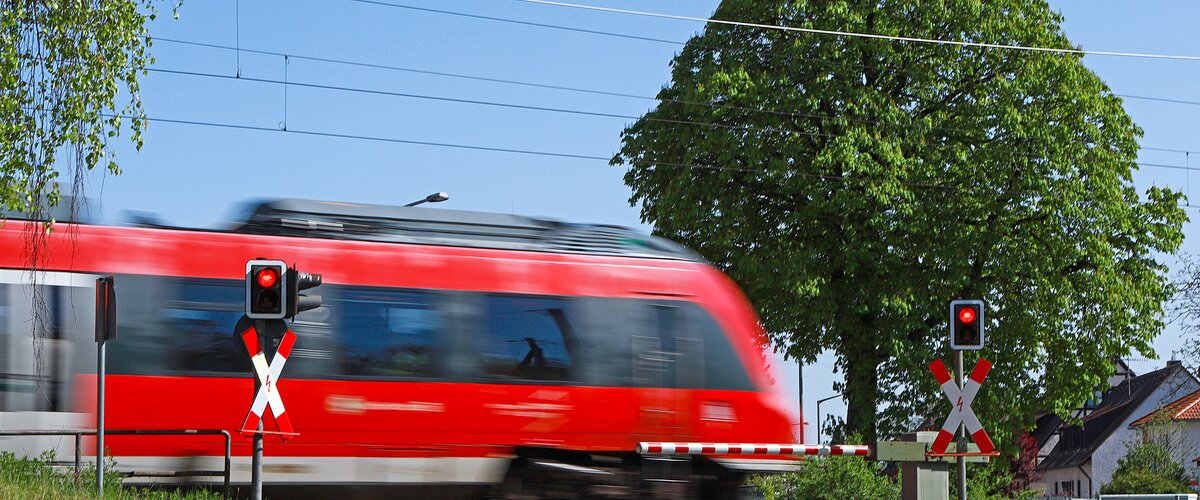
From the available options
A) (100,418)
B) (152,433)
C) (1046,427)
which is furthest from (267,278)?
(1046,427)

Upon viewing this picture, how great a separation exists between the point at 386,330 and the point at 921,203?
16.4m

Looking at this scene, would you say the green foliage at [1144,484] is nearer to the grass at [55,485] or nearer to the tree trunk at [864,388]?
the tree trunk at [864,388]

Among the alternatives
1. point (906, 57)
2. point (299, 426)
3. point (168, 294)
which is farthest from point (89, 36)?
point (906, 57)

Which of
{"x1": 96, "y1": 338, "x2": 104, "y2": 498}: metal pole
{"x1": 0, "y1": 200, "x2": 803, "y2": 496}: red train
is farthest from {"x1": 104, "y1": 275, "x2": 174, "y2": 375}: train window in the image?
{"x1": 96, "y1": 338, "x2": 104, "y2": 498}: metal pole

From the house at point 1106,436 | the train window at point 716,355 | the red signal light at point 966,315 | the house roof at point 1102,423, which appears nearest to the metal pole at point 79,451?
the train window at point 716,355

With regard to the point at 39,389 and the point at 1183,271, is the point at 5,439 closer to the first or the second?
the point at 39,389

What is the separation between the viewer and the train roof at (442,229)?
15648 millimetres

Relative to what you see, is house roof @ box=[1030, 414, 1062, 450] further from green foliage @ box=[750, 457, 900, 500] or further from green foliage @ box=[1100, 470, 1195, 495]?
green foliage @ box=[750, 457, 900, 500]

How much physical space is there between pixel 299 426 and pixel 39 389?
2.54 m

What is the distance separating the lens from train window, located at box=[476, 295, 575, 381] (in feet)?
51.1

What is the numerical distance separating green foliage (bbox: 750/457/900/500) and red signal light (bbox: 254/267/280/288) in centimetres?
1072

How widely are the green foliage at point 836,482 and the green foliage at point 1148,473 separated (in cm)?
3882

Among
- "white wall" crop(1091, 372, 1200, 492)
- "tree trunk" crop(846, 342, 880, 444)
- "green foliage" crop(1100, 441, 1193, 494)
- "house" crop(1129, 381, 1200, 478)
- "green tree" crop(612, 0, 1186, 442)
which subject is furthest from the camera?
"white wall" crop(1091, 372, 1200, 492)

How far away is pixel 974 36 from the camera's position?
30609 mm
